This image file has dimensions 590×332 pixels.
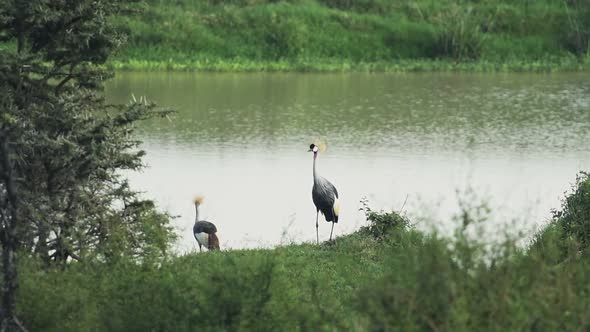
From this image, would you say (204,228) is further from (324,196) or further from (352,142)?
(352,142)

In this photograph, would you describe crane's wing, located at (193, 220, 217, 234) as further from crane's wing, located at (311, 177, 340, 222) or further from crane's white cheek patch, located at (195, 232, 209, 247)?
crane's wing, located at (311, 177, 340, 222)

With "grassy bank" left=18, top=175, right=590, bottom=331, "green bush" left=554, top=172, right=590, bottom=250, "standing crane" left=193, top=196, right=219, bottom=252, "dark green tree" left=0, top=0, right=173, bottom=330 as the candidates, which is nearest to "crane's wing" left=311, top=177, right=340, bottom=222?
"standing crane" left=193, top=196, right=219, bottom=252

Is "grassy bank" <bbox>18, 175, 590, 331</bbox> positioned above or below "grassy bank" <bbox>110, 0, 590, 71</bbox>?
above

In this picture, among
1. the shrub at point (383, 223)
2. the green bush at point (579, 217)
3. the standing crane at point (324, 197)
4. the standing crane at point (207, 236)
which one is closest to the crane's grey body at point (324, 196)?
the standing crane at point (324, 197)

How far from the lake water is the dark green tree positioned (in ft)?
3.98

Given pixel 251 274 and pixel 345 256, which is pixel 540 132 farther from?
pixel 251 274

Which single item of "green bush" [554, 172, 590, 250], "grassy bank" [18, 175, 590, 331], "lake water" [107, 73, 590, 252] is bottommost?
"lake water" [107, 73, 590, 252]

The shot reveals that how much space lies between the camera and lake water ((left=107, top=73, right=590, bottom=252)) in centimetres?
2002

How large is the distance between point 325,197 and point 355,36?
2536 centimetres

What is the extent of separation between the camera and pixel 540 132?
1148 inches

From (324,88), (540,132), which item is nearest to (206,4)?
(324,88)

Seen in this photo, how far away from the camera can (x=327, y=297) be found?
1037 centimetres

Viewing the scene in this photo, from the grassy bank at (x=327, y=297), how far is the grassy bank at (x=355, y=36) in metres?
28.2

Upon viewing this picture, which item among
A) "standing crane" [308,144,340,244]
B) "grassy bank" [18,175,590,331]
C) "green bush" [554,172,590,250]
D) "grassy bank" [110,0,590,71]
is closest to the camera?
"grassy bank" [18,175,590,331]
